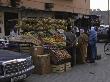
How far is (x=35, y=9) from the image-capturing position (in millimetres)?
29531

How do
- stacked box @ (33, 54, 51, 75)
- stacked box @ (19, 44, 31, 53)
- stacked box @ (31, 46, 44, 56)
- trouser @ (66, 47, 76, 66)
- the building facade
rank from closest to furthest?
stacked box @ (33, 54, 51, 75) → stacked box @ (31, 46, 44, 56) → stacked box @ (19, 44, 31, 53) → trouser @ (66, 47, 76, 66) → the building facade

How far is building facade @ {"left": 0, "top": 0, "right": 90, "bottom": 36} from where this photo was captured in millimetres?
25578

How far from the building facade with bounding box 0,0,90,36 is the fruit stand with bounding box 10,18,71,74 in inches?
300

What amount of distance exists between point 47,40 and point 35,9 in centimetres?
1471

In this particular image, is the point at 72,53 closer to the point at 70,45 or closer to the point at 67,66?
the point at 70,45

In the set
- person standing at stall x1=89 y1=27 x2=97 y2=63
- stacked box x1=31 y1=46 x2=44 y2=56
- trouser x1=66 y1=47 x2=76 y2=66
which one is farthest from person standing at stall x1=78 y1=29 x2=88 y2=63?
stacked box x1=31 y1=46 x2=44 y2=56

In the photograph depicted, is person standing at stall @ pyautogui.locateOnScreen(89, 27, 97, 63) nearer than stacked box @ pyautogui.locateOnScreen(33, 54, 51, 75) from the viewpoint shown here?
No

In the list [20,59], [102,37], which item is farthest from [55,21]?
[102,37]

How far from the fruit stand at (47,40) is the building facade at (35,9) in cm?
763

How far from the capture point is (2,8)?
2542cm

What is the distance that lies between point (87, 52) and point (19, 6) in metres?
9.88

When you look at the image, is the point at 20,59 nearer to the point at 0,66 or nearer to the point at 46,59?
the point at 0,66

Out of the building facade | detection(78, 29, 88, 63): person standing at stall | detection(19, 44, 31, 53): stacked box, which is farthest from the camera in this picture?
the building facade

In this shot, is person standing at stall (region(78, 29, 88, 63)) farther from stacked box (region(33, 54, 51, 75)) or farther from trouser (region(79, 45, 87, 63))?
stacked box (region(33, 54, 51, 75))
